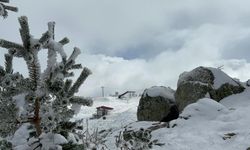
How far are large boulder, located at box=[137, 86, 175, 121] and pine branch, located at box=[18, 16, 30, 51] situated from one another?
14028 millimetres

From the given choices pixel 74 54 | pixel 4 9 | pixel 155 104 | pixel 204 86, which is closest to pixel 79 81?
pixel 74 54

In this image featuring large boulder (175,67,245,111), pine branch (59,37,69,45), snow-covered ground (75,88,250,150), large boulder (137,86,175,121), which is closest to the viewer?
pine branch (59,37,69,45)

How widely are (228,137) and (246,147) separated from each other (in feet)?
3.32

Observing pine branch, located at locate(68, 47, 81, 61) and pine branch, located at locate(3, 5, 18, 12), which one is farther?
pine branch, located at locate(3, 5, 18, 12)

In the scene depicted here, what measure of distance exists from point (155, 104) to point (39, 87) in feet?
46.5

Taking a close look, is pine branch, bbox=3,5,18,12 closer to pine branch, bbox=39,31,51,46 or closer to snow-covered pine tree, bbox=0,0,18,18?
snow-covered pine tree, bbox=0,0,18,18

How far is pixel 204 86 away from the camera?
1562cm

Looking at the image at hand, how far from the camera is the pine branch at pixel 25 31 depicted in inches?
85.0

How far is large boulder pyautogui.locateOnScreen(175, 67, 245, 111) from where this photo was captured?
1559 cm

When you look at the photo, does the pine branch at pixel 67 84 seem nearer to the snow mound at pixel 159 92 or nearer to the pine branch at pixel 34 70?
the pine branch at pixel 34 70

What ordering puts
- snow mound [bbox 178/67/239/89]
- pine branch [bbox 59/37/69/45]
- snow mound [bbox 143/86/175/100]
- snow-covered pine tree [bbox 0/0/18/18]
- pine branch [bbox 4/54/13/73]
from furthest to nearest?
snow mound [bbox 143/86/175/100], snow mound [bbox 178/67/239/89], snow-covered pine tree [bbox 0/0/18/18], pine branch [bbox 59/37/69/45], pine branch [bbox 4/54/13/73]

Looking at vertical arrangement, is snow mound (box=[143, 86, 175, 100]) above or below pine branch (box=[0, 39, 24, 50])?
above

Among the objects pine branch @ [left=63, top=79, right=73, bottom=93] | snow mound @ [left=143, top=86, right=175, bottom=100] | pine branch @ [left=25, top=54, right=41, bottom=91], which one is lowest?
pine branch @ [left=63, top=79, right=73, bottom=93]

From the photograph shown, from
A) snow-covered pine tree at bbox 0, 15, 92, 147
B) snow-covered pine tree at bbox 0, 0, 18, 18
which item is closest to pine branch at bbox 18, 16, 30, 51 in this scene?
snow-covered pine tree at bbox 0, 15, 92, 147
